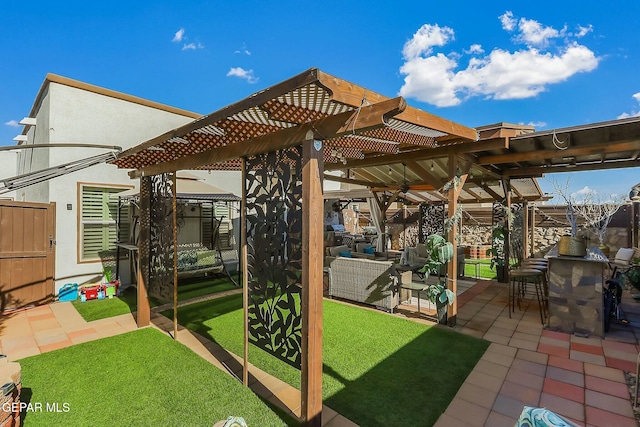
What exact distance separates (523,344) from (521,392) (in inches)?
56.2

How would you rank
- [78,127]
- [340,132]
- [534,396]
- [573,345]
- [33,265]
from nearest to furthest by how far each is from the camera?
[340,132] → [534,396] → [573,345] → [33,265] → [78,127]

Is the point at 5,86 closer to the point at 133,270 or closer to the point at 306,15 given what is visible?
the point at 133,270

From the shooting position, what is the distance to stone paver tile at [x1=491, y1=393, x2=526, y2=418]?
2.71 meters

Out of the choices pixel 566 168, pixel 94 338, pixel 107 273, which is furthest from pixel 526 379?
pixel 107 273

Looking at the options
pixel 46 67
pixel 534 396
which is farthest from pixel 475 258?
pixel 46 67

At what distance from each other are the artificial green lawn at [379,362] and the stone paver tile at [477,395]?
0.28 feet

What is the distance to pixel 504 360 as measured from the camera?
12.2 ft

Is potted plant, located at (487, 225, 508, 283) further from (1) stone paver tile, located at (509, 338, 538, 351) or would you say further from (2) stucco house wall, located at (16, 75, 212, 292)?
(2) stucco house wall, located at (16, 75, 212, 292)

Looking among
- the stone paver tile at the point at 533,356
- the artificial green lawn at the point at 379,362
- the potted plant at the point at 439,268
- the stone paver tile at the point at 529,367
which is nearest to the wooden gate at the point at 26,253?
the artificial green lawn at the point at 379,362

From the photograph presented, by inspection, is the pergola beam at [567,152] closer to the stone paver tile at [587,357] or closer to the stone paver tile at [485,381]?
the stone paver tile at [587,357]

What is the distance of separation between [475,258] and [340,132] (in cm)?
1217

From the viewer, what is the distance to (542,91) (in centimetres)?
2116

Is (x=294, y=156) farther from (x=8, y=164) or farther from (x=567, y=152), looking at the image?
(x=8, y=164)

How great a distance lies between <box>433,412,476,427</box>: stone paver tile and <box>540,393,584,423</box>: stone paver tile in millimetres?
892
